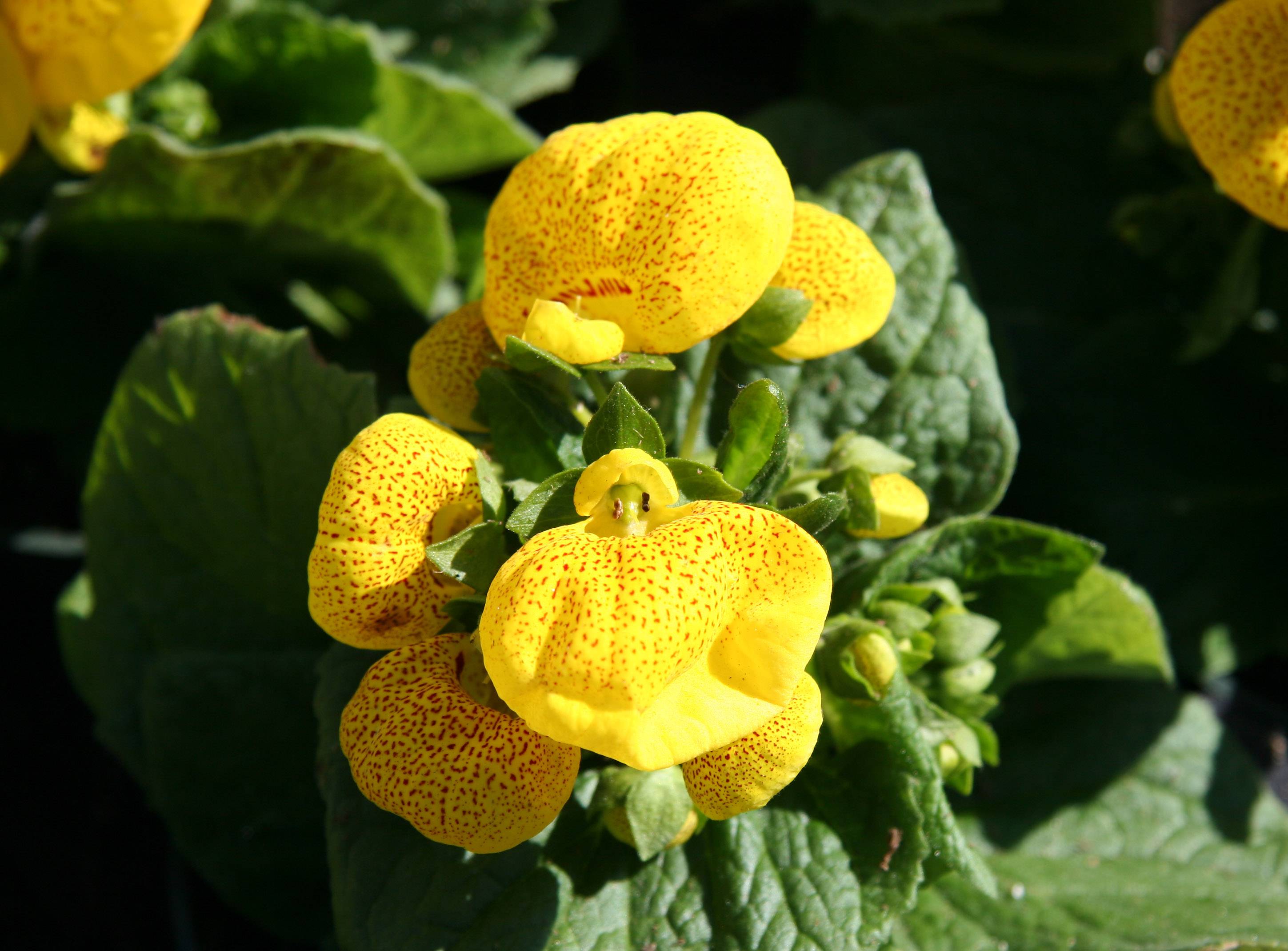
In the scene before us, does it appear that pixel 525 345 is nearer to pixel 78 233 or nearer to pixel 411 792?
pixel 411 792

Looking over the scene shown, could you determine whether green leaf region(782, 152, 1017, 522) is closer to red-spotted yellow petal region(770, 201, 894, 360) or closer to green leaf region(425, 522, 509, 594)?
red-spotted yellow petal region(770, 201, 894, 360)

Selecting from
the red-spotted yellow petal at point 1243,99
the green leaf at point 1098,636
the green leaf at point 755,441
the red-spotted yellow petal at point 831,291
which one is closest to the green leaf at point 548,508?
the green leaf at point 755,441

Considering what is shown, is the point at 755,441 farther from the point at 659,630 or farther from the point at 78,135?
the point at 78,135

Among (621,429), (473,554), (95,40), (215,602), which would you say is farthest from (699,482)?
(95,40)

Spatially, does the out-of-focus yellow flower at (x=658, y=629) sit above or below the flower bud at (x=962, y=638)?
above

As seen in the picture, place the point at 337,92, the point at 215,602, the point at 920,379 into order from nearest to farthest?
the point at 920,379 < the point at 215,602 < the point at 337,92

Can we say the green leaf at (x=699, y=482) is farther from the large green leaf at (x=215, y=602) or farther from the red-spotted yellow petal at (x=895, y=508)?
the large green leaf at (x=215, y=602)
